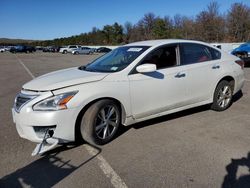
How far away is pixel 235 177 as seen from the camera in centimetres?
327

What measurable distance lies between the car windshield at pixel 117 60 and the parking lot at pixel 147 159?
1171mm

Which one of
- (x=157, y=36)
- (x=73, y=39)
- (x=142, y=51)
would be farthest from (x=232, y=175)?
(x=73, y=39)

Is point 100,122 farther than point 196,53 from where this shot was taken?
No

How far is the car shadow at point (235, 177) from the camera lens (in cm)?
311

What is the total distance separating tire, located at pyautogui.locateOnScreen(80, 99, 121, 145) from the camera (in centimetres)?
411

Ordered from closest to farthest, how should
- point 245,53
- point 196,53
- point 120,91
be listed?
1. point 120,91
2. point 196,53
3. point 245,53

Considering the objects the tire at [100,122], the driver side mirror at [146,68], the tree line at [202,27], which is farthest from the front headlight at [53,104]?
the tree line at [202,27]

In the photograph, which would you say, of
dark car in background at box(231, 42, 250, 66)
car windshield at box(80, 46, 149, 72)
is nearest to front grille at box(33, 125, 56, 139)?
car windshield at box(80, 46, 149, 72)

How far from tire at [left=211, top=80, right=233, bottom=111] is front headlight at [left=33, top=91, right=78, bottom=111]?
339 cm

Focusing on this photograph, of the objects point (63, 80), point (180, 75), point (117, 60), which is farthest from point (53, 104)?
point (180, 75)

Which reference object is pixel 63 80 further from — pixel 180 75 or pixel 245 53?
pixel 245 53

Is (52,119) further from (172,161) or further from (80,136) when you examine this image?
(172,161)

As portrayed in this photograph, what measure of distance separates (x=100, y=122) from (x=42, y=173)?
1191mm

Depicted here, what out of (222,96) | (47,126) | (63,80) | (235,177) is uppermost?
(63,80)
